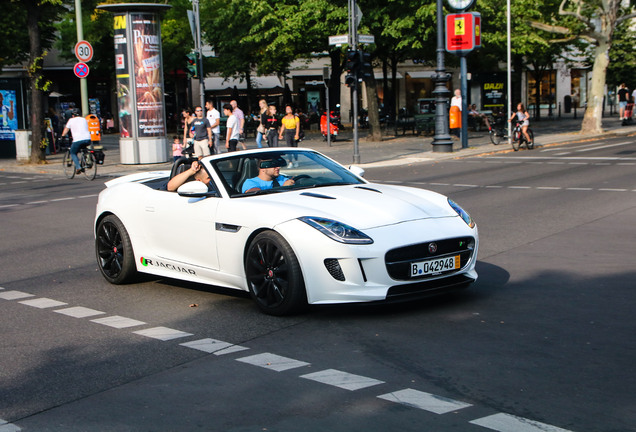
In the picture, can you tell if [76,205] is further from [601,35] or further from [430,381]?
[601,35]

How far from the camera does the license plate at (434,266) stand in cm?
680

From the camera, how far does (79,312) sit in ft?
24.8

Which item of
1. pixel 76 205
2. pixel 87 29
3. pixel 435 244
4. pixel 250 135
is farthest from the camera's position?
pixel 87 29

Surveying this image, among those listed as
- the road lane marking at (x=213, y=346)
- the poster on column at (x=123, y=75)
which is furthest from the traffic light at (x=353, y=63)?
the road lane marking at (x=213, y=346)

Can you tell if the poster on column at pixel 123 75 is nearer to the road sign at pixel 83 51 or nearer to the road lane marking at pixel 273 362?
the road sign at pixel 83 51

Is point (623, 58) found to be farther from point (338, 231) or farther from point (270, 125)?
point (338, 231)

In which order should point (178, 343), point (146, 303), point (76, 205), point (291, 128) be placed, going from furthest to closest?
point (291, 128), point (76, 205), point (146, 303), point (178, 343)

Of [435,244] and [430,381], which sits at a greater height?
[435,244]

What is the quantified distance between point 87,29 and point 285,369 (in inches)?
1911

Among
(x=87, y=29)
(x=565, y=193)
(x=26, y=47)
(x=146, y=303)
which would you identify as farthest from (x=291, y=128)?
(x=87, y=29)

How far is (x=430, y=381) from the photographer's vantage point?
203 inches

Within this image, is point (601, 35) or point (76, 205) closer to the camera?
point (76, 205)

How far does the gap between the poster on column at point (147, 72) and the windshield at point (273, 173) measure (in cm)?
1950

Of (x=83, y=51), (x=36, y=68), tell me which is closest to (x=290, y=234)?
(x=83, y=51)
